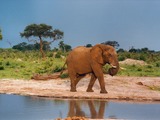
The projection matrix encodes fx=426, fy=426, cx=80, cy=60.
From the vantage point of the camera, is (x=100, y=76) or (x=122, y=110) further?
(x=100, y=76)

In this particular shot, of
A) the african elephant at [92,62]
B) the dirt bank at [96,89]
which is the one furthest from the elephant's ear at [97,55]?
the dirt bank at [96,89]

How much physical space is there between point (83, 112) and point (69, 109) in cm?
89

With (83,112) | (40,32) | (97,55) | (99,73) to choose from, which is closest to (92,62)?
(97,55)

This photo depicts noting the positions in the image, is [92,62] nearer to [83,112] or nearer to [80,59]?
[80,59]

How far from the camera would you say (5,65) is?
3653cm

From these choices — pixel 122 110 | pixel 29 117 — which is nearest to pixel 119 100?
pixel 122 110

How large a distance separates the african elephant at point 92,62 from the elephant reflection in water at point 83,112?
2.89 metres

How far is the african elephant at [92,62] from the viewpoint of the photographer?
1895cm

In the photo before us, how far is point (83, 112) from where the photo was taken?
1330 cm

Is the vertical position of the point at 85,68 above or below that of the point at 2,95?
above

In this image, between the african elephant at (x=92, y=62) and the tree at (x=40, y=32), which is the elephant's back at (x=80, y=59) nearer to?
the african elephant at (x=92, y=62)

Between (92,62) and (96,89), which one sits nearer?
(92,62)

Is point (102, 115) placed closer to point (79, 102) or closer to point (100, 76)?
point (79, 102)

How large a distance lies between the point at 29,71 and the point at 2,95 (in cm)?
1341
